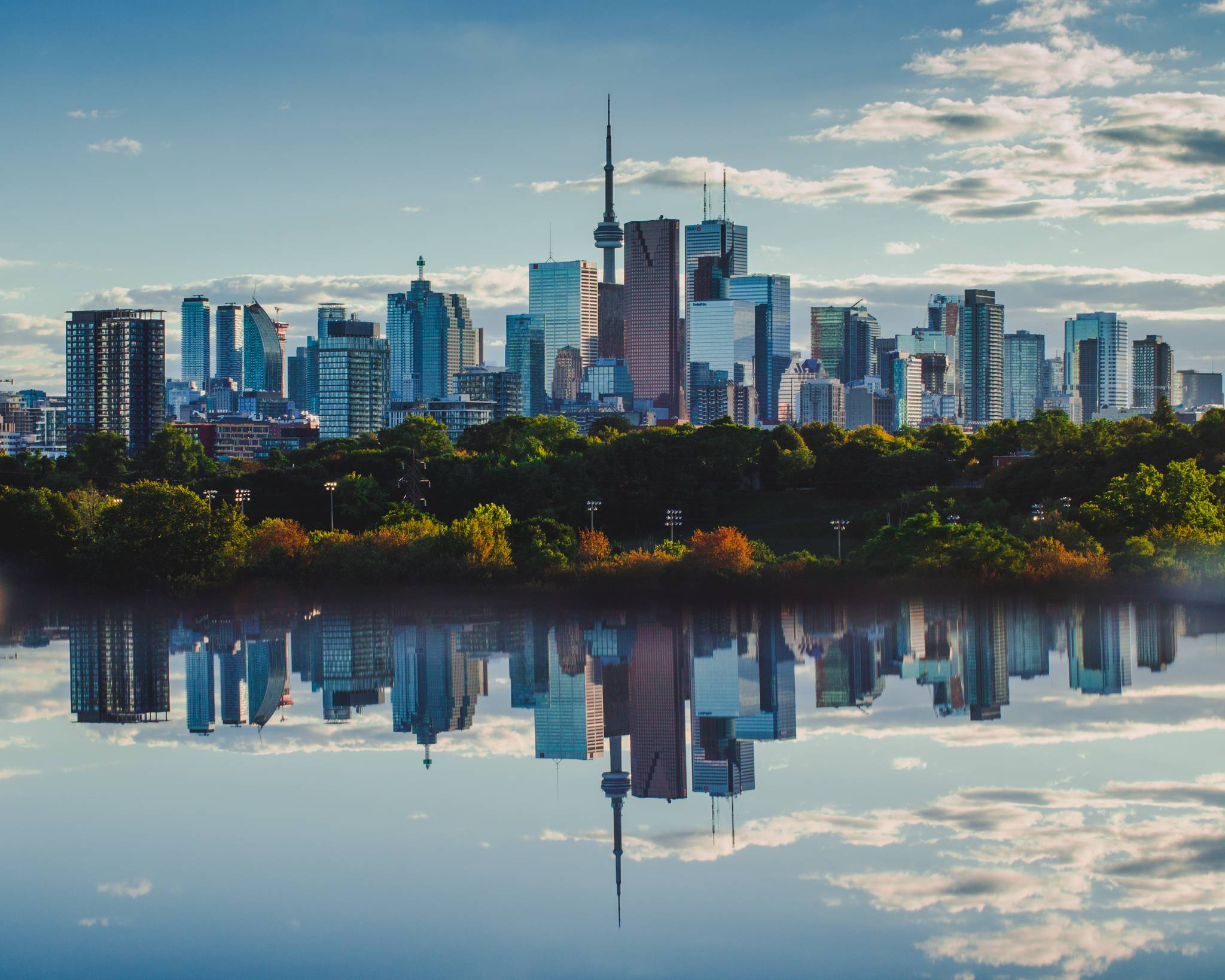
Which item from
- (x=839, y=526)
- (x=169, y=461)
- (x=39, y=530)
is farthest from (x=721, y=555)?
(x=169, y=461)

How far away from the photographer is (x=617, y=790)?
2427 cm

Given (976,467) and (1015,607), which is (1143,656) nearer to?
(1015,607)

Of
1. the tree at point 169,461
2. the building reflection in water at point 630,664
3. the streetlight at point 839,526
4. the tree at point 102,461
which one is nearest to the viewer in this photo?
the building reflection in water at point 630,664

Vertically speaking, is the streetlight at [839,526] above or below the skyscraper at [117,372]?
below

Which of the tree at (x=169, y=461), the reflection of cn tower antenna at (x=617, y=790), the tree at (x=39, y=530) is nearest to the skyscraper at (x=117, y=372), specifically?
the tree at (x=169, y=461)

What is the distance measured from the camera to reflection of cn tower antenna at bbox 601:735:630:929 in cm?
2014

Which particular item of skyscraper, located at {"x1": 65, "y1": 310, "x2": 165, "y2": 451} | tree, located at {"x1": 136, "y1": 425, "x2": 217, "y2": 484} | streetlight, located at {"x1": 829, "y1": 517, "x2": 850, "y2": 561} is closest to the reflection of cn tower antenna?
streetlight, located at {"x1": 829, "y1": 517, "x2": 850, "y2": 561}

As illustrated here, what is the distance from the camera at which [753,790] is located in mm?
23844

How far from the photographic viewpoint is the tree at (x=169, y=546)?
5206 cm

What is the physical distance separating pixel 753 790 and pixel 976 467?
71088 mm

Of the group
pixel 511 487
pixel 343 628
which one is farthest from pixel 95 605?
pixel 511 487

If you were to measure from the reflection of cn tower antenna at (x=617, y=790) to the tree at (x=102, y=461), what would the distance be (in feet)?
270

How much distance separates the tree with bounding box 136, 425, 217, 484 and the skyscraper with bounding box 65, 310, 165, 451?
3273 inches

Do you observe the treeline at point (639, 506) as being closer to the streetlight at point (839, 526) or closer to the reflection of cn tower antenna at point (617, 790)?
the streetlight at point (839, 526)
